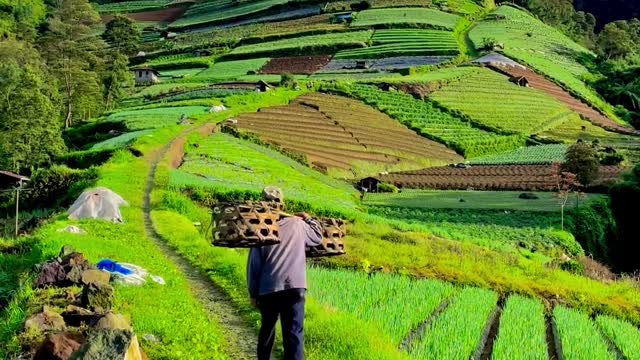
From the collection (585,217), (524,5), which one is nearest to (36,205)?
Answer: (585,217)

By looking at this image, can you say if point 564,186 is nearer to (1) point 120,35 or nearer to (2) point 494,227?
(2) point 494,227

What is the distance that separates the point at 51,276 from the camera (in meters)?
12.2

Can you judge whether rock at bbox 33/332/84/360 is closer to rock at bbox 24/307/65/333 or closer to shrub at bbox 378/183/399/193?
rock at bbox 24/307/65/333

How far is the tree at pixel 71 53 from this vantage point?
203 feet

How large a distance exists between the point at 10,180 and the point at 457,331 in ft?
102

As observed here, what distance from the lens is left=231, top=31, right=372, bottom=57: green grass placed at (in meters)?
93.0

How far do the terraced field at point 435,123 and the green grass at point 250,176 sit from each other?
19059 millimetres

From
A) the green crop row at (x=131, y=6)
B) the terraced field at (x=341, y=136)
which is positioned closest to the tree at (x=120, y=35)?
the green crop row at (x=131, y=6)

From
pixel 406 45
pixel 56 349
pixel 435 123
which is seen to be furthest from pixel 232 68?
pixel 56 349

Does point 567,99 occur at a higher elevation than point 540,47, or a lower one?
lower

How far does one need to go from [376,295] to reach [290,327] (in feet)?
18.7

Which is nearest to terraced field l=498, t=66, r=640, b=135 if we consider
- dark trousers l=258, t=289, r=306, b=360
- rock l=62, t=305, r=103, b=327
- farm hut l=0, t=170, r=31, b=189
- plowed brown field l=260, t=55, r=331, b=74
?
plowed brown field l=260, t=55, r=331, b=74

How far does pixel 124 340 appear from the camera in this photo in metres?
7.13

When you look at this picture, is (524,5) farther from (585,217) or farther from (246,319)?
(246,319)
